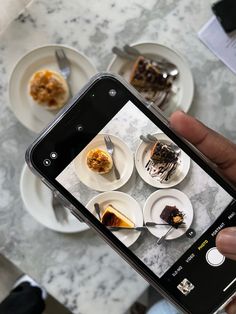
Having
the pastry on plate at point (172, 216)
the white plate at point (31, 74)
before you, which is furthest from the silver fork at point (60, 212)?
the pastry on plate at point (172, 216)

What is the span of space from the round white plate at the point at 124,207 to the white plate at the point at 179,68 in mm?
221

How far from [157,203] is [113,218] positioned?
0.06 m

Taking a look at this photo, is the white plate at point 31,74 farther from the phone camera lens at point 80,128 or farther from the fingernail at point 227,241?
the fingernail at point 227,241

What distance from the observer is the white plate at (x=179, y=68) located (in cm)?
82

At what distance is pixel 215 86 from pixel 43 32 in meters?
0.31

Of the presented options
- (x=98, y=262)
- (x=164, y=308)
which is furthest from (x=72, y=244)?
(x=164, y=308)

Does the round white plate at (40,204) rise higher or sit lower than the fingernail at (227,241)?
lower

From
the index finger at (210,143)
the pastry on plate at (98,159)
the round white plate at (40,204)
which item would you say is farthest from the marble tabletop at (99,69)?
the pastry on plate at (98,159)

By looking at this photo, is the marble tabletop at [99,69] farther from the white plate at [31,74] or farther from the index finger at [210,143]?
the index finger at [210,143]

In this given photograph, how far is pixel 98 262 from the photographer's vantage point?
0.86 metres

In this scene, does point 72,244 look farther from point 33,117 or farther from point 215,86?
point 215,86

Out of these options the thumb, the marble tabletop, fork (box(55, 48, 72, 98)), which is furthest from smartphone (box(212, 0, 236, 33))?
the thumb

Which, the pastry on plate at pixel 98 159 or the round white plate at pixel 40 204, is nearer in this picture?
the pastry on plate at pixel 98 159

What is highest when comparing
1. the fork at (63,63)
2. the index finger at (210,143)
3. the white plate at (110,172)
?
Result: the index finger at (210,143)
